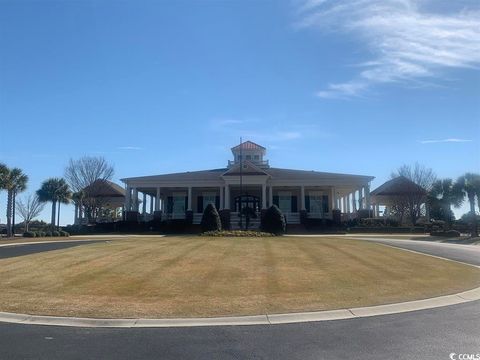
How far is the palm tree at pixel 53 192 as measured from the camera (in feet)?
176

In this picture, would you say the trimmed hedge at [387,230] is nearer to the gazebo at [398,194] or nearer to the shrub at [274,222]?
the gazebo at [398,194]

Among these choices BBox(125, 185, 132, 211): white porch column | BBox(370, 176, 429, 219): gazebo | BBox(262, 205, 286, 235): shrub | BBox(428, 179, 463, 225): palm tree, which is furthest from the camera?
BBox(370, 176, 429, 219): gazebo

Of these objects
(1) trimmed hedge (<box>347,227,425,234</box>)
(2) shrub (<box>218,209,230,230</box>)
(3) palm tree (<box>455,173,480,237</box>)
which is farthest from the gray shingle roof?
(3) palm tree (<box>455,173,480,237</box>)

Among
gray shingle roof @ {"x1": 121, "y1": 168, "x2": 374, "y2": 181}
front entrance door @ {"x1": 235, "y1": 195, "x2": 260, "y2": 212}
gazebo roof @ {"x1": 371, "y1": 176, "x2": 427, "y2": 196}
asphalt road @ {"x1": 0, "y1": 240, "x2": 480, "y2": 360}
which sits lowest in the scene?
asphalt road @ {"x1": 0, "y1": 240, "x2": 480, "y2": 360}

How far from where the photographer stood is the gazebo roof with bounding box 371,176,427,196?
55.2 meters

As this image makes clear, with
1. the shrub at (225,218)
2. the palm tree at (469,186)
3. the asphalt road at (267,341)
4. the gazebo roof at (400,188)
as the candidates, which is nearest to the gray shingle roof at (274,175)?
the shrub at (225,218)

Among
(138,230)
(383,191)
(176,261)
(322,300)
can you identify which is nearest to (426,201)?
(383,191)

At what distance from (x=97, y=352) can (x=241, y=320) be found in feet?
9.44

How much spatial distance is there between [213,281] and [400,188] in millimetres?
47727

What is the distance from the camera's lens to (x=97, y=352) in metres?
7.24

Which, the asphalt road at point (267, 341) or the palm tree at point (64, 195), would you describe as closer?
the asphalt road at point (267, 341)

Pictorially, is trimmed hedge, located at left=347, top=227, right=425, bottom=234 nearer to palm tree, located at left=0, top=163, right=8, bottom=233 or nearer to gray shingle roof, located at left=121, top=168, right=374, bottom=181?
gray shingle roof, located at left=121, top=168, right=374, bottom=181

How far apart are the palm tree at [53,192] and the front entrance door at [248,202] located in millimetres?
18136

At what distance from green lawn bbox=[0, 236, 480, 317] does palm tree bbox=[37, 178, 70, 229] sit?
121 feet
